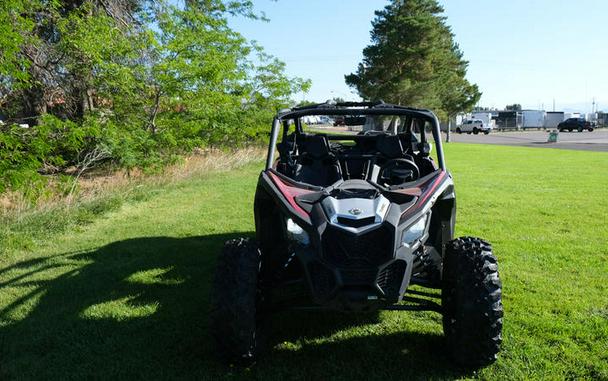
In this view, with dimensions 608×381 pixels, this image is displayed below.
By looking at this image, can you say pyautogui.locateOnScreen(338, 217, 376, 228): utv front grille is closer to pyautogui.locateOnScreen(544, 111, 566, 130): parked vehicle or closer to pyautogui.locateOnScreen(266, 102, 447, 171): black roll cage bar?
pyautogui.locateOnScreen(266, 102, 447, 171): black roll cage bar

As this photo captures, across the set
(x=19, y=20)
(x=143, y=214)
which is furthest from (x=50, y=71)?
(x=143, y=214)

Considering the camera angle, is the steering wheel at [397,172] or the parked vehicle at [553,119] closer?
the steering wheel at [397,172]

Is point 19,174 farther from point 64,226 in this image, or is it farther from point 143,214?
point 143,214

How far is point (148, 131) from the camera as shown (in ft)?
38.6

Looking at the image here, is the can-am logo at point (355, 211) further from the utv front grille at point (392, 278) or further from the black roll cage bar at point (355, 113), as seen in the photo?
the black roll cage bar at point (355, 113)

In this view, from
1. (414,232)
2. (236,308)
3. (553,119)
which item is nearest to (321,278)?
(236,308)

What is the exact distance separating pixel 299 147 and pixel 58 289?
266cm

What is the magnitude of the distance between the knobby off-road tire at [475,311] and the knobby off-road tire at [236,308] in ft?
4.03

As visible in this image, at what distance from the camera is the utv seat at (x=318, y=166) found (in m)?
4.20

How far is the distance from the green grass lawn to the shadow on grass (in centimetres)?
1

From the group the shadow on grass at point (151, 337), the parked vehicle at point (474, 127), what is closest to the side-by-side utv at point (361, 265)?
the shadow on grass at point (151, 337)

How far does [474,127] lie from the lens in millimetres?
51938

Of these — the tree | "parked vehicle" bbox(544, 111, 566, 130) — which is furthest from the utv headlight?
"parked vehicle" bbox(544, 111, 566, 130)

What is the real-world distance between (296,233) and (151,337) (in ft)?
4.68
